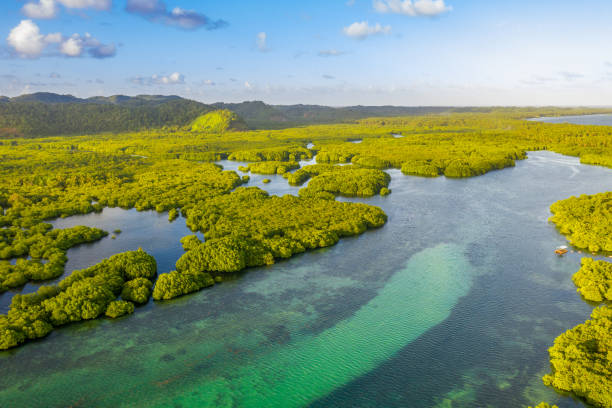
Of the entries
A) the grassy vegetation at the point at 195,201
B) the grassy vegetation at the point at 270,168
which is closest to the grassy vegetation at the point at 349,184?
the grassy vegetation at the point at 195,201

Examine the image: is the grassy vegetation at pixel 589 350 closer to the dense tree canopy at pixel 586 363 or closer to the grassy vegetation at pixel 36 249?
the dense tree canopy at pixel 586 363

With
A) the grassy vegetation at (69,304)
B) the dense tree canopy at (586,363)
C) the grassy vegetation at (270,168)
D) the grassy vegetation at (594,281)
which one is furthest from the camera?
the grassy vegetation at (270,168)

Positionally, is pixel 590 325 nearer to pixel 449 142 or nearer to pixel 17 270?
pixel 17 270

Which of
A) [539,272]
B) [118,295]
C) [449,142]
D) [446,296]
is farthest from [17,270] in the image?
[449,142]

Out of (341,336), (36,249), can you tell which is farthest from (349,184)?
(36,249)

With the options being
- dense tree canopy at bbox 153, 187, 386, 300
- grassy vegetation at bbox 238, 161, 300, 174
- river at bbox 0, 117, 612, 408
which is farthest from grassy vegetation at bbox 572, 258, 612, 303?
grassy vegetation at bbox 238, 161, 300, 174

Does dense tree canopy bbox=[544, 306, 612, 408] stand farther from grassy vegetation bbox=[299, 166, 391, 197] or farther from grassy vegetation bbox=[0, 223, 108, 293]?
grassy vegetation bbox=[0, 223, 108, 293]
